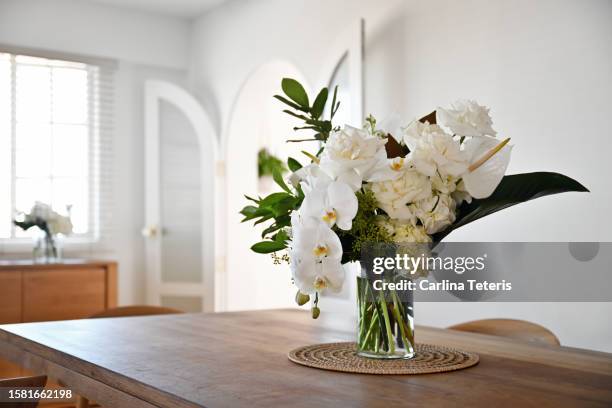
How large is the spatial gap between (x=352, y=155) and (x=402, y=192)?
12cm

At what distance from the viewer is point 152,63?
563 centimetres

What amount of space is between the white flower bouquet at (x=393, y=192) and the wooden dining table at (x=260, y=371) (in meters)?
0.19

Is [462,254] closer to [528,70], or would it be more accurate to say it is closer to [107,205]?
[528,70]

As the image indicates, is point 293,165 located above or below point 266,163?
below

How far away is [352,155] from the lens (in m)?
1.33

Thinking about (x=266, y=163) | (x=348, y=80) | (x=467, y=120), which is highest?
(x=348, y=80)

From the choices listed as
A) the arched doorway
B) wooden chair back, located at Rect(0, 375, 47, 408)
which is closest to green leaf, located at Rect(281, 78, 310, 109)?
wooden chair back, located at Rect(0, 375, 47, 408)

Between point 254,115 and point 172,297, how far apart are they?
153cm

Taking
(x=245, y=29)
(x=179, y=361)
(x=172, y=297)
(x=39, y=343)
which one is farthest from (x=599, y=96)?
(x=172, y=297)

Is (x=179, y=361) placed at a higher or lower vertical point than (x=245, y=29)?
lower

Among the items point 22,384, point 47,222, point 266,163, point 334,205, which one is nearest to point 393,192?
point 334,205

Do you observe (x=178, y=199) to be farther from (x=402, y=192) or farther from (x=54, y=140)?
(x=402, y=192)

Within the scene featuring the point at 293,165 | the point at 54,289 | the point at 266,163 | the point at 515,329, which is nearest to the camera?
the point at 293,165

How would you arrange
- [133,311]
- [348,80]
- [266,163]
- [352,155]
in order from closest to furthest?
[352,155], [133,311], [348,80], [266,163]
